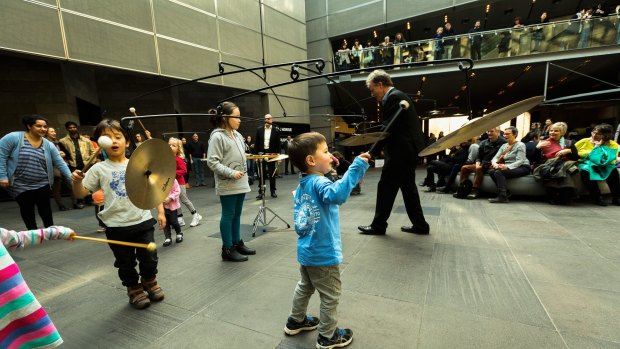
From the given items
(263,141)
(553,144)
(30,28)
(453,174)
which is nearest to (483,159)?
(453,174)

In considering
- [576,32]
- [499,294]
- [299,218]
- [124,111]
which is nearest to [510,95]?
Answer: [576,32]

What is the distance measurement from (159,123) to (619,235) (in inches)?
586

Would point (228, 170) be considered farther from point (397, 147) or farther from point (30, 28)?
point (30, 28)

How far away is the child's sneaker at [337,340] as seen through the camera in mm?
1695

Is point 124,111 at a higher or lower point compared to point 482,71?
lower

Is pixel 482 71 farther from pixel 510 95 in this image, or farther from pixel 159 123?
pixel 159 123

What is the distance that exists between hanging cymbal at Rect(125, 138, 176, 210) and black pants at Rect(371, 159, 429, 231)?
2578mm

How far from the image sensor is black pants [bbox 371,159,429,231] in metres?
3.56

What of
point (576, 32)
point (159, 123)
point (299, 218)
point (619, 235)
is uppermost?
point (576, 32)

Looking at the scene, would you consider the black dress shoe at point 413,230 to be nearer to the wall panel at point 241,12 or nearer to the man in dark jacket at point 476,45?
the man in dark jacket at point 476,45

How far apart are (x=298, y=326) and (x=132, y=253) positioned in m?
1.60

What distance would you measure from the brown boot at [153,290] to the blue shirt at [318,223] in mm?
1510

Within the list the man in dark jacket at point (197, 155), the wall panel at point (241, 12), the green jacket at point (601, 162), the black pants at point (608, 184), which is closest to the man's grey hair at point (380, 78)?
the green jacket at point (601, 162)

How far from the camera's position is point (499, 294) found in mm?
2238
